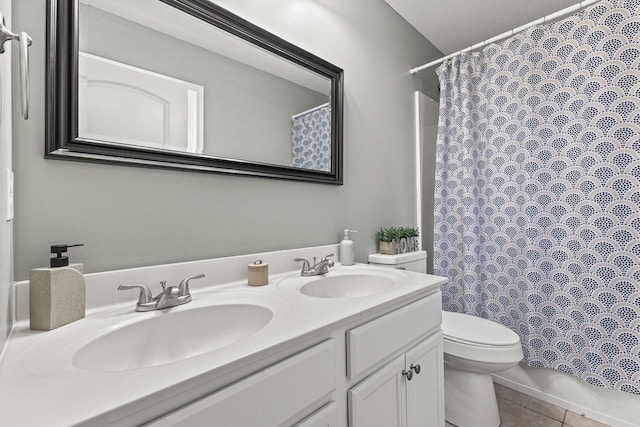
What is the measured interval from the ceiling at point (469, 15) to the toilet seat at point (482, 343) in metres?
2.01

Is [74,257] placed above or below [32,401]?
above

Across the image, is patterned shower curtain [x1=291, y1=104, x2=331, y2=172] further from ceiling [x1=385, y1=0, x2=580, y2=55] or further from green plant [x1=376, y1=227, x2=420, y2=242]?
ceiling [x1=385, y1=0, x2=580, y2=55]

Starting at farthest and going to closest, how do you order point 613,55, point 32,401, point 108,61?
point 613,55
point 108,61
point 32,401

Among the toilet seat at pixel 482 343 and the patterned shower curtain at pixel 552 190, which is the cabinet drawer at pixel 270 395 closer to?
the toilet seat at pixel 482 343

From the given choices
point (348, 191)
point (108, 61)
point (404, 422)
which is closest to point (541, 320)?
point (404, 422)

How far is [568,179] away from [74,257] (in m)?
2.11

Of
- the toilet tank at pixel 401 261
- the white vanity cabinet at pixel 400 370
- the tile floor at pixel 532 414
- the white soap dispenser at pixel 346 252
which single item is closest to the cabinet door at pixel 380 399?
the white vanity cabinet at pixel 400 370

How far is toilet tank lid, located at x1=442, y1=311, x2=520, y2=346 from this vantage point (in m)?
1.38

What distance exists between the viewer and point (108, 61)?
0.87m

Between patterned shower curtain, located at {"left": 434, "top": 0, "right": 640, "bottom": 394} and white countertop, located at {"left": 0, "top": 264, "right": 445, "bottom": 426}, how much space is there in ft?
3.96

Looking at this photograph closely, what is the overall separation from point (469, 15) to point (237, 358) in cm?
251

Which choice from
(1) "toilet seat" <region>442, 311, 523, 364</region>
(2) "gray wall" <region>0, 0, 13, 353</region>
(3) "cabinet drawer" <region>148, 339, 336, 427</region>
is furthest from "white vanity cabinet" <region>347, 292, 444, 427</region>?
(2) "gray wall" <region>0, 0, 13, 353</region>

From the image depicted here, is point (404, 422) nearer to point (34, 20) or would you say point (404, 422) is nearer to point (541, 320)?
point (541, 320)

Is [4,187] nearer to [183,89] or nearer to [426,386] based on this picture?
[183,89]
